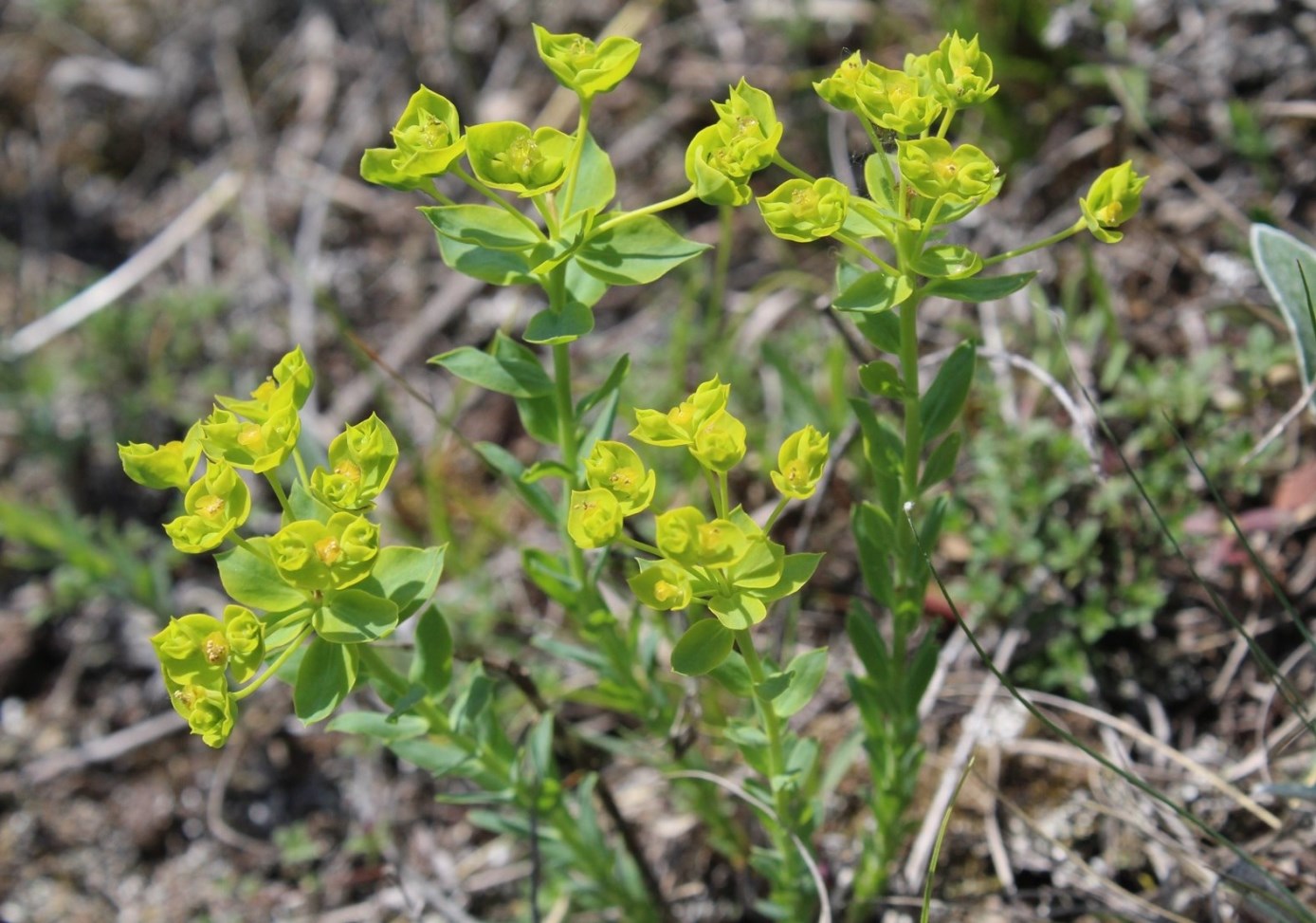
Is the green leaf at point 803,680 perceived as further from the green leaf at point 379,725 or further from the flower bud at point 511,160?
the flower bud at point 511,160

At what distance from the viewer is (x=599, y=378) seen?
320cm

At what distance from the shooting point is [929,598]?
2535 millimetres

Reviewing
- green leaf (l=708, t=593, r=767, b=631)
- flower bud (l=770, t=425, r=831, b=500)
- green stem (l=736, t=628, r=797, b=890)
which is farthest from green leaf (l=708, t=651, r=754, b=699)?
flower bud (l=770, t=425, r=831, b=500)

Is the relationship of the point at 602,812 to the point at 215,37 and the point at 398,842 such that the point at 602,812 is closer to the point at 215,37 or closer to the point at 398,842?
the point at 398,842

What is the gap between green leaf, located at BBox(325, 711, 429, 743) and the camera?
1.69 m

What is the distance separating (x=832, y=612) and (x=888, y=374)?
4.27 feet

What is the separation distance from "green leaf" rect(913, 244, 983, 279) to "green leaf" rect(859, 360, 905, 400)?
0.13m

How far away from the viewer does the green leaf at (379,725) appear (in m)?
1.69

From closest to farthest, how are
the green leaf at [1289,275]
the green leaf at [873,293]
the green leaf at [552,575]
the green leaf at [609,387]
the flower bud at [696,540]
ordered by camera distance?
1. the flower bud at [696,540]
2. the green leaf at [873,293]
3. the green leaf at [609,387]
4. the green leaf at [552,575]
5. the green leaf at [1289,275]

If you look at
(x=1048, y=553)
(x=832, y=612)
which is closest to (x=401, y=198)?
(x=832, y=612)

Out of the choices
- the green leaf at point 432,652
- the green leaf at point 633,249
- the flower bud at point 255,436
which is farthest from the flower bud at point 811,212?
the green leaf at point 432,652

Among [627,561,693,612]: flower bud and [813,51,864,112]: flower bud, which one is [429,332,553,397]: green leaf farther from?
[813,51,864,112]: flower bud

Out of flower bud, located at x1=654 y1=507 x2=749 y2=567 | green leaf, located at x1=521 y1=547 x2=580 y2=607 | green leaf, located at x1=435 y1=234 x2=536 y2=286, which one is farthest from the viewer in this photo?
green leaf, located at x1=521 y1=547 x2=580 y2=607

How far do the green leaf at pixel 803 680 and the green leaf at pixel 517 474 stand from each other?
0.44 metres
